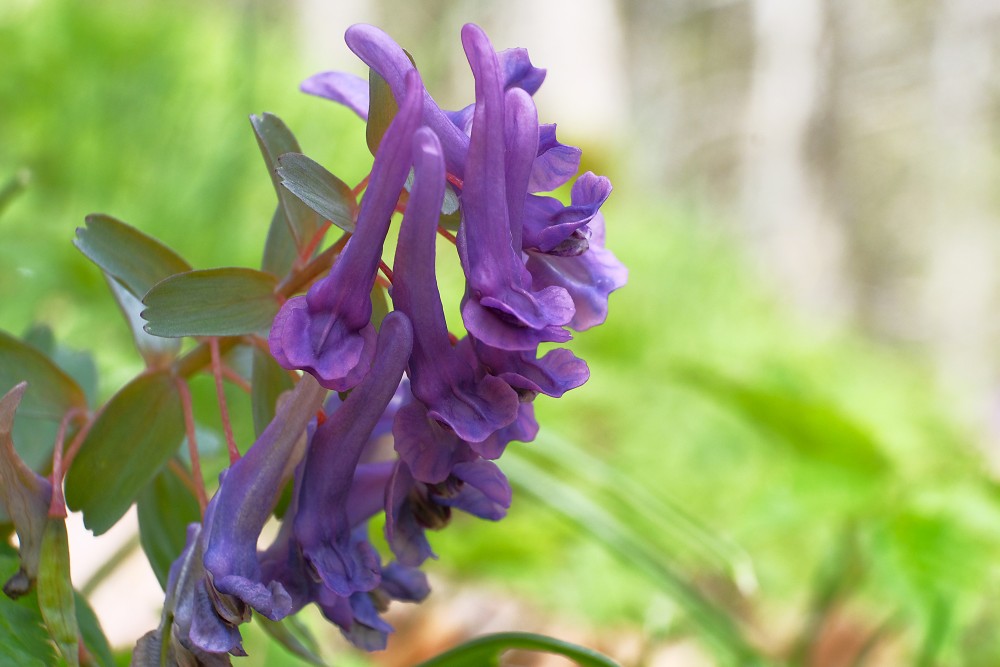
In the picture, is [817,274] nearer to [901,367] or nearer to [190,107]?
[901,367]

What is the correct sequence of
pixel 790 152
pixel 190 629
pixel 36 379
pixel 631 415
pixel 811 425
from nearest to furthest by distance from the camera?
pixel 190 629 < pixel 36 379 < pixel 811 425 < pixel 631 415 < pixel 790 152

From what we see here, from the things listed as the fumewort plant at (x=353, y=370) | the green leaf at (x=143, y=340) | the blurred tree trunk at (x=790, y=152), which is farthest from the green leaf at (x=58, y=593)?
the blurred tree trunk at (x=790, y=152)

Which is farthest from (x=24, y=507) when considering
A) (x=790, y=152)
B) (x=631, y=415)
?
(x=790, y=152)

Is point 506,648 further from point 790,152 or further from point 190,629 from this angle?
point 790,152

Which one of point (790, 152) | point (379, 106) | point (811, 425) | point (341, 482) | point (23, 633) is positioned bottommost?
point (23, 633)

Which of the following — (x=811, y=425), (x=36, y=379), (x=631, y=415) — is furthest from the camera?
(x=631, y=415)

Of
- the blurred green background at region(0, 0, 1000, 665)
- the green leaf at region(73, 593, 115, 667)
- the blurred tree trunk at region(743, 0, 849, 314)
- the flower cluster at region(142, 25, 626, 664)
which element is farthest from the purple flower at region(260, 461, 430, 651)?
the blurred tree trunk at region(743, 0, 849, 314)

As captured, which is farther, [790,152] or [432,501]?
[790,152]

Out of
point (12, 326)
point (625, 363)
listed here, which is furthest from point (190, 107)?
point (625, 363)
